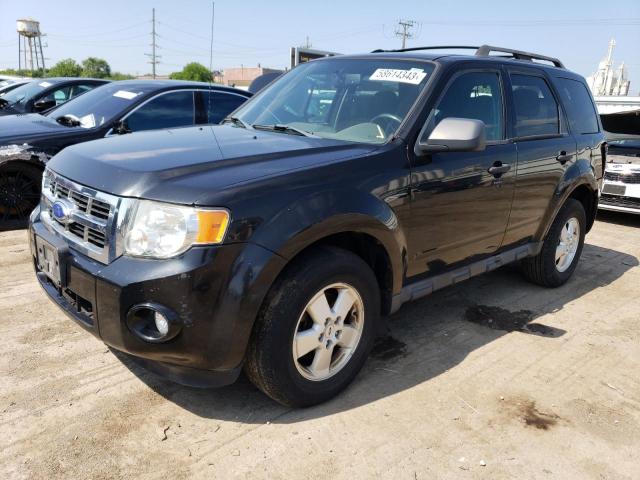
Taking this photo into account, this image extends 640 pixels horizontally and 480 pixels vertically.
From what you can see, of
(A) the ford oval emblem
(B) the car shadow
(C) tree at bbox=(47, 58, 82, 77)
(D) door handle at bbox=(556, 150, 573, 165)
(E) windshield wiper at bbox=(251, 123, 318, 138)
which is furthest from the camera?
(C) tree at bbox=(47, 58, 82, 77)

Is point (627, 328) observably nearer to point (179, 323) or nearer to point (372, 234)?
point (372, 234)

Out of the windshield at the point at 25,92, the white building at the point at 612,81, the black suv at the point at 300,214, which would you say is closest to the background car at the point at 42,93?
the windshield at the point at 25,92

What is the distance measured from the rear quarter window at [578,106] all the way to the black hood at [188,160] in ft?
8.19

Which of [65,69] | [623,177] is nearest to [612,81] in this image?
[623,177]

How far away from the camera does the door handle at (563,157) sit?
14.0 ft

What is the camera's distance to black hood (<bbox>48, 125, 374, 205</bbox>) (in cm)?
230

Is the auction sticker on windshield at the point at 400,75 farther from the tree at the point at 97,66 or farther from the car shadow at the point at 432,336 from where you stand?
the tree at the point at 97,66

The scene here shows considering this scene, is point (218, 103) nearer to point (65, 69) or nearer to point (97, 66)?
point (65, 69)

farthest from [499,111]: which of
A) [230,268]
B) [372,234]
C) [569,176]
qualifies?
[230,268]

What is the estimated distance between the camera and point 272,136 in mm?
3172

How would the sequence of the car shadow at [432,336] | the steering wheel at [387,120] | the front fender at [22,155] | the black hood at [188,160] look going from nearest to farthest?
the black hood at [188,160] < the car shadow at [432,336] < the steering wheel at [387,120] < the front fender at [22,155]

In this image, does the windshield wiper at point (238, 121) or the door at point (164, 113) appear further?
the door at point (164, 113)

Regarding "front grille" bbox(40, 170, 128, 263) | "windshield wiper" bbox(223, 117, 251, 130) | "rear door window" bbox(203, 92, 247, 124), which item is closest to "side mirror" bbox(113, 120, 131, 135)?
"rear door window" bbox(203, 92, 247, 124)

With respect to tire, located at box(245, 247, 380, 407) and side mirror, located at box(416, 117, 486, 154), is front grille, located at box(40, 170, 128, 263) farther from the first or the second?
side mirror, located at box(416, 117, 486, 154)
